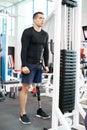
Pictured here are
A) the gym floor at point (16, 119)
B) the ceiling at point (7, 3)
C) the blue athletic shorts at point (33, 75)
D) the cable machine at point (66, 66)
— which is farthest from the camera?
the ceiling at point (7, 3)

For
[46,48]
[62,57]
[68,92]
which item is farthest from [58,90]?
[46,48]

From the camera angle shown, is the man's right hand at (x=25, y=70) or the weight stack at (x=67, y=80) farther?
the man's right hand at (x=25, y=70)

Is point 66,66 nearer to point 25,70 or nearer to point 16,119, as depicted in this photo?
point 25,70

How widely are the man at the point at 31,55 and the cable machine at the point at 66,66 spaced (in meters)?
0.41

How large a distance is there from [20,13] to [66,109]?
30.1 ft

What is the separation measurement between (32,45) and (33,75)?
0.40 m

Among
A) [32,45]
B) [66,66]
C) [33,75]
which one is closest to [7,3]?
[32,45]

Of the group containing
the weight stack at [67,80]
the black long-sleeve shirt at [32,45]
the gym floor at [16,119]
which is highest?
the black long-sleeve shirt at [32,45]

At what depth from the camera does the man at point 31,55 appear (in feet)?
9.53

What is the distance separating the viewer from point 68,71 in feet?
8.47

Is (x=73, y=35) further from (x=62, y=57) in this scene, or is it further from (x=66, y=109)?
(x=66, y=109)

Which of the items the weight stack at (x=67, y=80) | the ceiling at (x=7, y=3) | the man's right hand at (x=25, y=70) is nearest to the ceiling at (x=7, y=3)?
the ceiling at (x=7, y=3)

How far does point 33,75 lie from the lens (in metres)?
3.03

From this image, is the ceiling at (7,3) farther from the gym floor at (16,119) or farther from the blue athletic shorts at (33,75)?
the blue athletic shorts at (33,75)
